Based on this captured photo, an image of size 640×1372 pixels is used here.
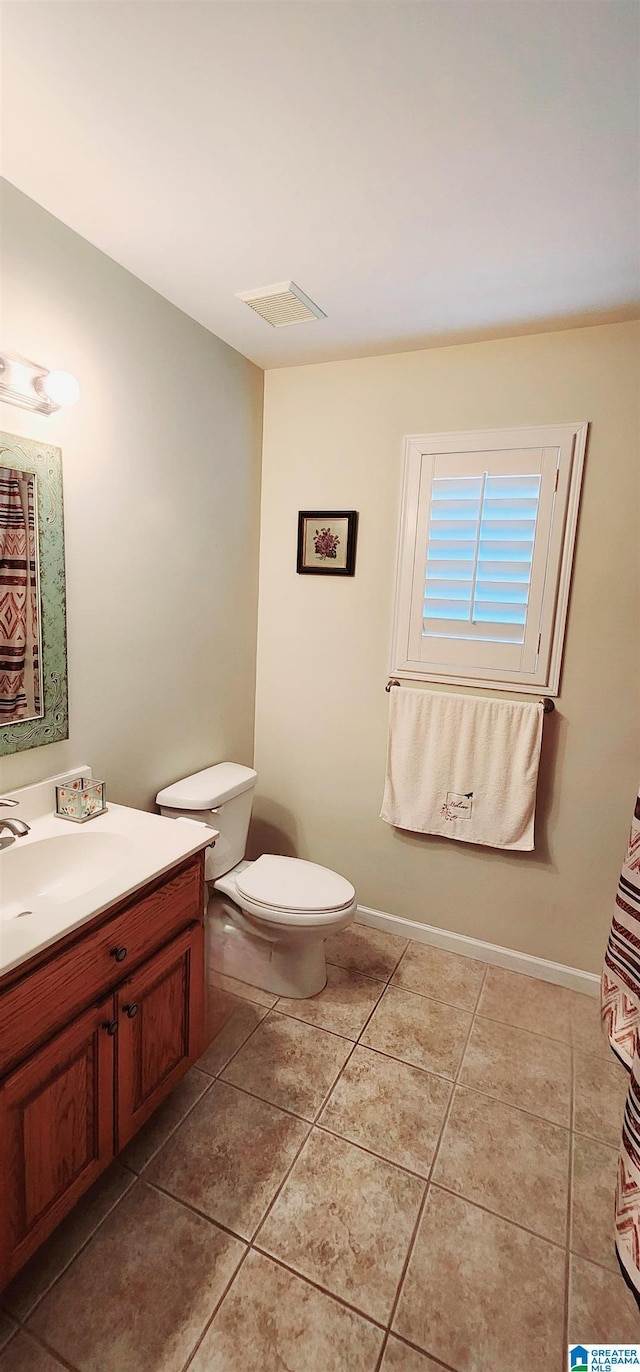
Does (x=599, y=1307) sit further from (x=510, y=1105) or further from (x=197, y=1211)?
(x=197, y=1211)

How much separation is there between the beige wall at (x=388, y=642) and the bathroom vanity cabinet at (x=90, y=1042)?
3.53 ft

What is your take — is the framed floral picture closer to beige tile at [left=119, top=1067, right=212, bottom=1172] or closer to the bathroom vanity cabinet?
the bathroom vanity cabinet

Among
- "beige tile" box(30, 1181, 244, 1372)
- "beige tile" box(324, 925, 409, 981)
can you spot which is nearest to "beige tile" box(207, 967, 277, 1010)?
"beige tile" box(324, 925, 409, 981)

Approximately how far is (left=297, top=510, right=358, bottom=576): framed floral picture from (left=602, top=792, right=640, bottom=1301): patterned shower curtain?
4.86 feet

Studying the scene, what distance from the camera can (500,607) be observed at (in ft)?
6.91

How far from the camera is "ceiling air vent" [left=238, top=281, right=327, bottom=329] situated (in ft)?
5.76

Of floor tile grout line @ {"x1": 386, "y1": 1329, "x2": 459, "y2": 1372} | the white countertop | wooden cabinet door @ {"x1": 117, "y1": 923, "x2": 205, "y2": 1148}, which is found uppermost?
the white countertop

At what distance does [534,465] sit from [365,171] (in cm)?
104

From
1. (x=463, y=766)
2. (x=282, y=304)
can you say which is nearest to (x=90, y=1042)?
(x=463, y=766)

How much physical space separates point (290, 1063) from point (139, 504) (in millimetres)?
1815

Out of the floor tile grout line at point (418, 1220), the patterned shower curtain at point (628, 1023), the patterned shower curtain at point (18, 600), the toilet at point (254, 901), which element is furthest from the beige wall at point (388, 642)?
the patterned shower curtain at point (18, 600)

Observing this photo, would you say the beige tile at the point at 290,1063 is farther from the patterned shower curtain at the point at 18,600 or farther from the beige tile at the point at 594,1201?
the patterned shower curtain at the point at 18,600

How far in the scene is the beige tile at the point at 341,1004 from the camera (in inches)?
78.2

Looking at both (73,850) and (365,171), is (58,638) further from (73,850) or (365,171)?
(365,171)
